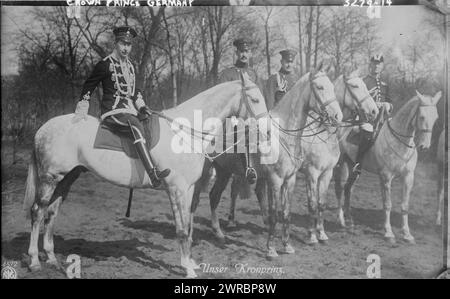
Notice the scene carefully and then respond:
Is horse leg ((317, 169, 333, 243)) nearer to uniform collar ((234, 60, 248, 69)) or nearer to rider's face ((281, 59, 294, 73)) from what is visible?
rider's face ((281, 59, 294, 73))

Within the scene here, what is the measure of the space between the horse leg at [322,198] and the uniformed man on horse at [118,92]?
1.84m

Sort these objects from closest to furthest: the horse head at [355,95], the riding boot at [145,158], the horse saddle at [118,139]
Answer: the riding boot at [145,158], the horse saddle at [118,139], the horse head at [355,95]

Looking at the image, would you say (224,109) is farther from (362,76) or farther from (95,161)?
(362,76)

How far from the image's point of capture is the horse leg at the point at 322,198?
4594 mm

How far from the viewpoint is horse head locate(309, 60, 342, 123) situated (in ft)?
14.1

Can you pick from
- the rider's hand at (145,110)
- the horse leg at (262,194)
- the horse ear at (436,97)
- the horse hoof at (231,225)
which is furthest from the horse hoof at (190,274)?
the horse ear at (436,97)

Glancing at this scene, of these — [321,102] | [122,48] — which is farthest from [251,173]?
[122,48]

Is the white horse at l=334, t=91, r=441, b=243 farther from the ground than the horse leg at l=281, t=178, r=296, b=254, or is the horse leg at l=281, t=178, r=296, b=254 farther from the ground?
the white horse at l=334, t=91, r=441, b=243

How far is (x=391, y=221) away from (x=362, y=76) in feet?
5.71

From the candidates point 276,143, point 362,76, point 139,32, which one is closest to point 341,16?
point 362,76

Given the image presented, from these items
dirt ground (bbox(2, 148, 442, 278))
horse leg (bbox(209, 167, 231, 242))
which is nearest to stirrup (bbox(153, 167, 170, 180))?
dirt ground (bbox(2, 148, 442, 278))

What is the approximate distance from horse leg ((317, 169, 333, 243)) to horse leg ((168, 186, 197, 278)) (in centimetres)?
153

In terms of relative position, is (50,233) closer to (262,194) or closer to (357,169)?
(262,194)

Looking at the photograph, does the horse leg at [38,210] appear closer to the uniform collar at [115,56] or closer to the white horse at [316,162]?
the uniform collar at [115,56]
